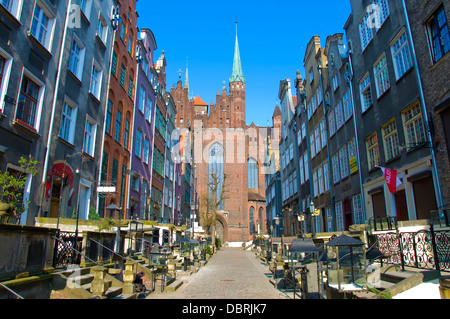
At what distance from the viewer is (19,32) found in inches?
446

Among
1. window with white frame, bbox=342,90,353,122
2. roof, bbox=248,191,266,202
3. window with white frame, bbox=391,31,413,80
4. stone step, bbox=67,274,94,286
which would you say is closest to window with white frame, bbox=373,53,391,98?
window with white frame, bbox=391,31,413,80

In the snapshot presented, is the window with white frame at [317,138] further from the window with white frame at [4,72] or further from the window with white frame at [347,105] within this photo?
the window with white frame at [4,72]

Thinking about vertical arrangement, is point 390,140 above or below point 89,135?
below

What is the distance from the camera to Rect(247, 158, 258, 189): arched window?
242 ft

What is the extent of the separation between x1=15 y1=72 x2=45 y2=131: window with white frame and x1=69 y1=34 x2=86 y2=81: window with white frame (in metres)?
3.20

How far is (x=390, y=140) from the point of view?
15398 mm

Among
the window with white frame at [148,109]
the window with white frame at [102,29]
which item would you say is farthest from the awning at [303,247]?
the window with white frame at [148,109]

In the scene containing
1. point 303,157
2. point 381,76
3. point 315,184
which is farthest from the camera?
point 303,157

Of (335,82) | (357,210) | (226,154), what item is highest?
(226,154)

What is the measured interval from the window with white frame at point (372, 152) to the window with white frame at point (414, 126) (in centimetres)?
293

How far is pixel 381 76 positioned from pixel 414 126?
4054 millimetres

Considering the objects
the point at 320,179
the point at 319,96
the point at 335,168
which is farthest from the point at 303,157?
the point at 335,168

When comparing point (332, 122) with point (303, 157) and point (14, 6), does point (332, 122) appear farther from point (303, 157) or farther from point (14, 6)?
point (14, 6)
